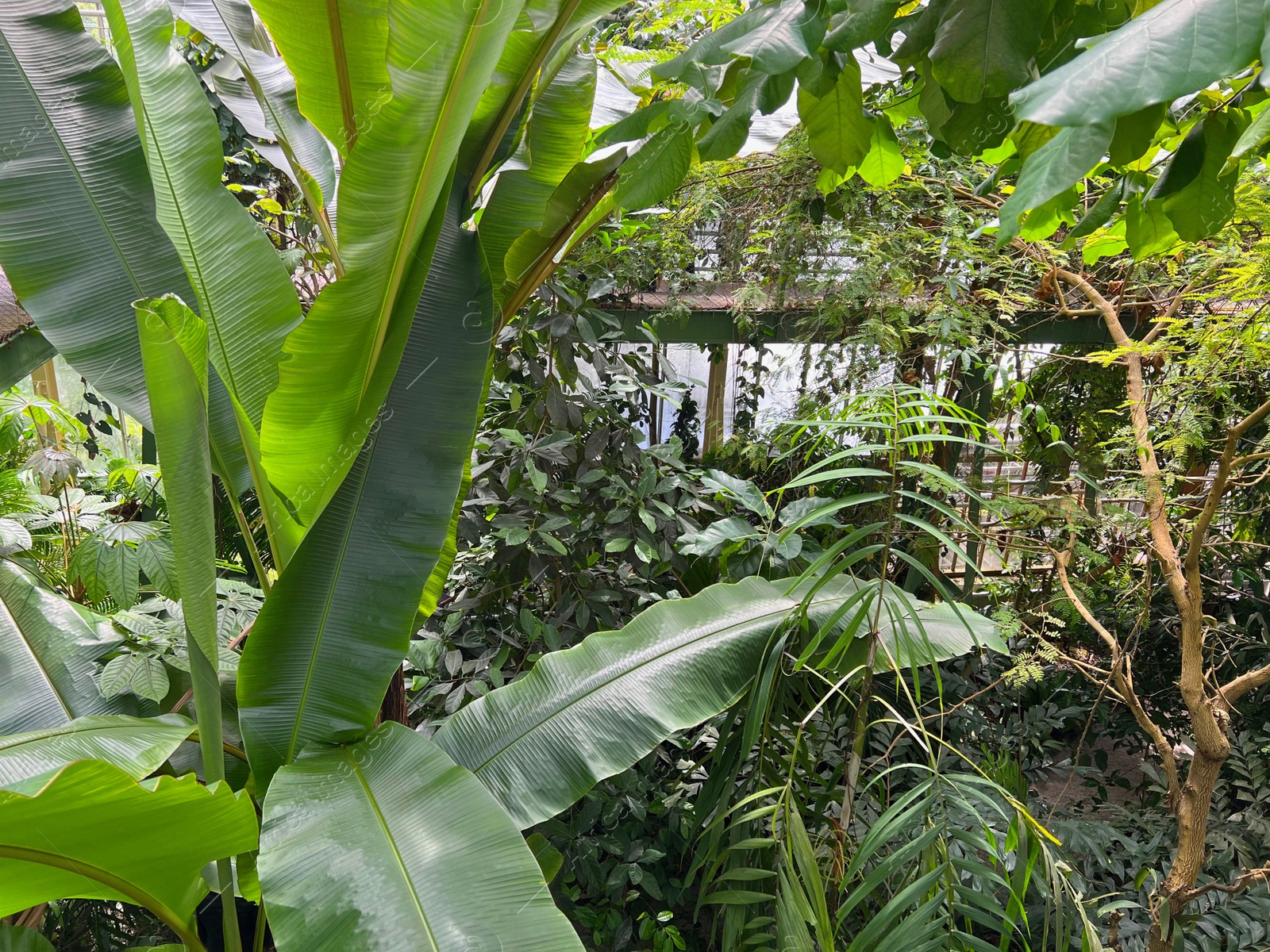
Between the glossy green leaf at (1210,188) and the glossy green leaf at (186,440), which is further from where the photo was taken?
the glossy green leaf at (186,440)

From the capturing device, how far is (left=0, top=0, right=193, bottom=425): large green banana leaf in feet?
3.13

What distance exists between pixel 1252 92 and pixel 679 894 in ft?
5.42

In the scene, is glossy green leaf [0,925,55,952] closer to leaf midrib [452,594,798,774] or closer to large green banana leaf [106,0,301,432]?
leaf midrib [452,594,798,774]

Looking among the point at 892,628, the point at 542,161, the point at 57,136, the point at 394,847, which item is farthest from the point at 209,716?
the point at 892,628

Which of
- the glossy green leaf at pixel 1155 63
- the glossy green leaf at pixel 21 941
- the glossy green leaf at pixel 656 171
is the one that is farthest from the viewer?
the glossy green leaf at pixel 21 941

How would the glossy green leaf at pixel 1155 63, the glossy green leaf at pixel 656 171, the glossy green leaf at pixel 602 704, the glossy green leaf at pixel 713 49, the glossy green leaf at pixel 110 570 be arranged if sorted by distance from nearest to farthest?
the glossy green leaf at pixel 1155 63 → the glossy green leaf at pixel 713 49 → the glossy green leaf at pixel 656 171 → the glossy green leaf at pixel 602 704 → the glossy green leaf at pixel 110 570

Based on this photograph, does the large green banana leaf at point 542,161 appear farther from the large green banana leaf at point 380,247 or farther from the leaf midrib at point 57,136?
the leaf midrib at point 57,136

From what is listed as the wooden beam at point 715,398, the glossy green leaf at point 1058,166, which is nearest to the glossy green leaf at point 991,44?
the glossy green leaf at point 1058,166

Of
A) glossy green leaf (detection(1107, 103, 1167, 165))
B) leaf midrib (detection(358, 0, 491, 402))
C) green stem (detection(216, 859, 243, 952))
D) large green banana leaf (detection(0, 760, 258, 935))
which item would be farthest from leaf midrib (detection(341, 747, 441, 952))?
glossy green leaf (detection(1107, 103, 1167, 165))

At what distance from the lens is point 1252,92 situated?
563mm

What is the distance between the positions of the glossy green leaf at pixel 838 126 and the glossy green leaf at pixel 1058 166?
0.35 m

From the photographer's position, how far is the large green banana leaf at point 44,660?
1053mm

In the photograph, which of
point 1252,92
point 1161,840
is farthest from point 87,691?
point 1161,840

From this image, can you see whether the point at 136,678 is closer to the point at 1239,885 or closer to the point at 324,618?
the point at 324,618
